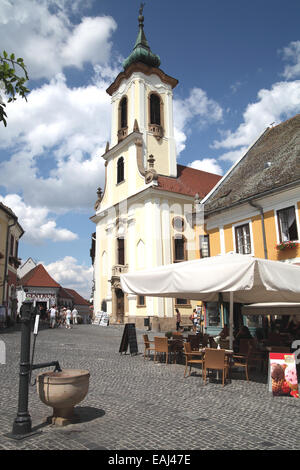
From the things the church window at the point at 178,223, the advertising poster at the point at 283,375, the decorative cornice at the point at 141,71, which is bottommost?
the advertising poster at the point at 283,375

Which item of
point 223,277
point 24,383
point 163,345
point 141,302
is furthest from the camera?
point 141,302

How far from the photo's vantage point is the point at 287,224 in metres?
Answer: 15.0

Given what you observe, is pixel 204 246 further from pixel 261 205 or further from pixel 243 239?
pixel 261 205

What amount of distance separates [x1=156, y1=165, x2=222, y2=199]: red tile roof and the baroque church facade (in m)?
0.03

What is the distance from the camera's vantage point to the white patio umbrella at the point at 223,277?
7.32 m

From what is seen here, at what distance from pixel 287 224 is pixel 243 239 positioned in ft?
7.84

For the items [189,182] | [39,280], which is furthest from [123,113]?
[39,280]

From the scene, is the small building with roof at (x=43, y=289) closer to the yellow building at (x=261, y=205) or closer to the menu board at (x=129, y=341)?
the yellow building at (x=261, y=205)

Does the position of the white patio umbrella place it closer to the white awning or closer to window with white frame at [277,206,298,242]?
the white awning

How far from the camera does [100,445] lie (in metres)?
4.30

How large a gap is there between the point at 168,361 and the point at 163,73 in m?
29.9

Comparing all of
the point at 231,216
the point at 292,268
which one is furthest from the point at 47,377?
the point at 231,216

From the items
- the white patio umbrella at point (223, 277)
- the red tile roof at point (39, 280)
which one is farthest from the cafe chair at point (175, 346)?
the red tile roof at point (39, 280)

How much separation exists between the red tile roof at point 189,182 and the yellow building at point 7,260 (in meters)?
11.3
